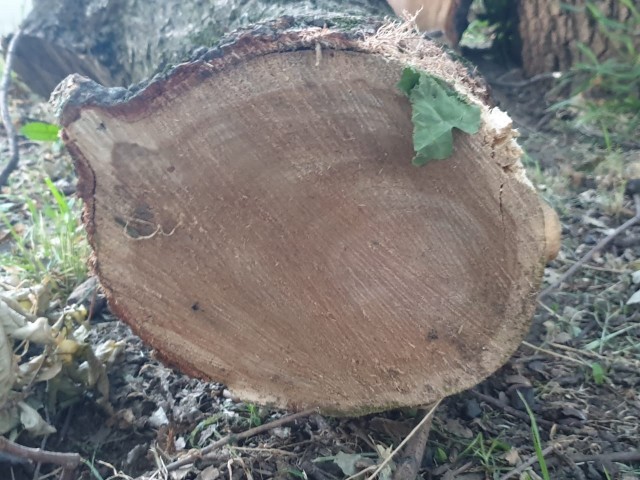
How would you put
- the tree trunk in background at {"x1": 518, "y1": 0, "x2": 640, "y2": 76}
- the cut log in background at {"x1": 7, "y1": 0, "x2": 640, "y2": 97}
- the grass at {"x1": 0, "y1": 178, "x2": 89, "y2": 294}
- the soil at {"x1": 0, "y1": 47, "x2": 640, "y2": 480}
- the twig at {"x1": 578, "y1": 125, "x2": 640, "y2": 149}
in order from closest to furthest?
1. the soil at {"x1": 0, "y1": 47, "x2": 640, "y2": 480}
2. the cut log in background at {"x1": 7, "y1": 0, "x2": 640, "y2": 97}
3. the grass at {"x1": 0, "y1": 178, "x2": 89, "y2": 294}
4. the twig at {"x1": 578, "y1": 125, "x2": 640, "y2": 149}
5. the tree trunk in background at {"x1": 518, "y1": 0, "x2": 640, "y2": 76}

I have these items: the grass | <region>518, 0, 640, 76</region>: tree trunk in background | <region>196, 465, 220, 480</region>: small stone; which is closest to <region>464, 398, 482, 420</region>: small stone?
<region>196, 465, 220, 480</region>: small stone

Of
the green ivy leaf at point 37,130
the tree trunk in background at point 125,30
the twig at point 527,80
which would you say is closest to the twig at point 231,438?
the tree trunk in background at point 125,30

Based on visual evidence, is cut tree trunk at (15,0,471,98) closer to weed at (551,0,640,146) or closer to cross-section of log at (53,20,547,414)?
cross-section of log at (53,20,547,414)

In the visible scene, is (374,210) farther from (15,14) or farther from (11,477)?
(15,14)

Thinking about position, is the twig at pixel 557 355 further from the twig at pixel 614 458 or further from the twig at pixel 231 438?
the twig at pixel 231 438

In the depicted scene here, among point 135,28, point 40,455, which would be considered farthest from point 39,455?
point 135,28

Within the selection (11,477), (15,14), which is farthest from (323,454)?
(15,14)
